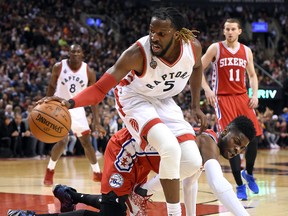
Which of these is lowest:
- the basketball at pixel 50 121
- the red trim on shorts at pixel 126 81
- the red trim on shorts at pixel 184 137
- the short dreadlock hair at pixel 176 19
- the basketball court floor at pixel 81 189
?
the basketball court floor at pixel 81 189

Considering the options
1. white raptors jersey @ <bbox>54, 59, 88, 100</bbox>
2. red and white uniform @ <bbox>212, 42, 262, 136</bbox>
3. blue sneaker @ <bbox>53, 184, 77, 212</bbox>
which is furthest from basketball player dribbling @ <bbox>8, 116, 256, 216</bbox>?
white raptors jersey @ <bbox>54, 59, 88, 100</bbox>

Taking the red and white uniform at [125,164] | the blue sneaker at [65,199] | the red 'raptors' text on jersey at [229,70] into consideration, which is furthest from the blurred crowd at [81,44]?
the red and white uniform at [125,164]

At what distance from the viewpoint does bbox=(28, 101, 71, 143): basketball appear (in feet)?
15.4

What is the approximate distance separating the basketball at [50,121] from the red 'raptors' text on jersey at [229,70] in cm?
357

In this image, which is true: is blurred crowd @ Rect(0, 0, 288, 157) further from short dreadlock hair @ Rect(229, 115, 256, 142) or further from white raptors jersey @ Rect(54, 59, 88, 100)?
short dreadlock hair @ Rect(229, 115, 256, 142)

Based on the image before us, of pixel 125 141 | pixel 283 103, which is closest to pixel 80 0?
pixel 283 103

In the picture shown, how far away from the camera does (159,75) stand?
504cm

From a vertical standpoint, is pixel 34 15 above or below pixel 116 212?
above

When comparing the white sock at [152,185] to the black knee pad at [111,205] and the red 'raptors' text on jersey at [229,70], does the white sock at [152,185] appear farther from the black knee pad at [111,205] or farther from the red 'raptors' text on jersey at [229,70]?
the red 'raptors' text on jersey at [229,70]

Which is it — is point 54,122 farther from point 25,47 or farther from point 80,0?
point 80,0

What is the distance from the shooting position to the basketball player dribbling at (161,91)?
4.79 meters

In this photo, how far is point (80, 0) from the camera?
26812 millimetres

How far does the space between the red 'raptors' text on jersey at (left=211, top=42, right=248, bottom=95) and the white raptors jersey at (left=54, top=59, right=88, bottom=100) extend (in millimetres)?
2106

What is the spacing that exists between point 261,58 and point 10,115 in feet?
50.4
